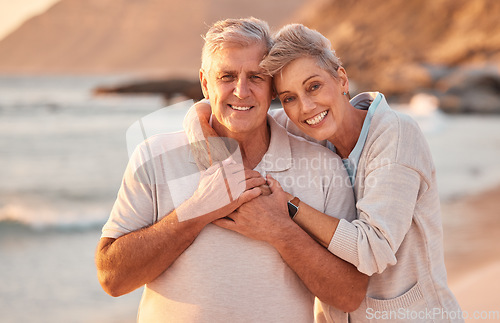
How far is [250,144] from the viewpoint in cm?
220

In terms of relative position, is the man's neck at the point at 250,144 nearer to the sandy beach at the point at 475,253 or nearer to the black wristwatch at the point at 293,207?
the black wristwatch at the point at 293,207

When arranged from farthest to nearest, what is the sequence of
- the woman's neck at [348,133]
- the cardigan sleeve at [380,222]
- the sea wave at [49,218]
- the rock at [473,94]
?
the rock at [473,94] → the sea wave at [49,218] → the woman's neck at [348,133] → the cardigan sleeve at [380,222]

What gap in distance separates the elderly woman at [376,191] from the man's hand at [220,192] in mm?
220

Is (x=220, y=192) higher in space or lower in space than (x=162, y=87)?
lower

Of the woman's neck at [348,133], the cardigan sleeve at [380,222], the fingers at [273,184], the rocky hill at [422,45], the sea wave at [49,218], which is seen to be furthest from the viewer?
the rocky hill at [422,45]

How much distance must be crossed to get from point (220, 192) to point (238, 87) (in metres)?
0.40

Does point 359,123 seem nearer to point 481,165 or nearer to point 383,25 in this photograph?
point 481,165

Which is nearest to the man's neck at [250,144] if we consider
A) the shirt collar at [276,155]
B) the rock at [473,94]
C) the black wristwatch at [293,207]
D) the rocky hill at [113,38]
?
the shirt collar at [276,155]

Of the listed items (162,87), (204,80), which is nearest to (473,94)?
(204,80)

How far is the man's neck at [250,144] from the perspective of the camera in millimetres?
2180

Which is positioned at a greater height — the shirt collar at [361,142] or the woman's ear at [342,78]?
the woman's ear at [342,78]

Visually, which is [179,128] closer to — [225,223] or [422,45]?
[225,223]

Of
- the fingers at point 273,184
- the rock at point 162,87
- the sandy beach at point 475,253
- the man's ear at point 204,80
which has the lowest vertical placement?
the sandy beach at point 475,253

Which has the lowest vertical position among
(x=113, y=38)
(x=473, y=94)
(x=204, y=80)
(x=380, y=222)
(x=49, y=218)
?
(x=380, y=222)
